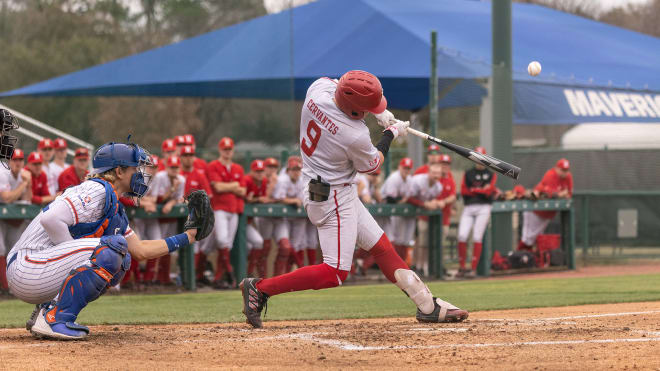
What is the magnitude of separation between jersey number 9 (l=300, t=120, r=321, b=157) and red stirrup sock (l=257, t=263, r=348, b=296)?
72 cm

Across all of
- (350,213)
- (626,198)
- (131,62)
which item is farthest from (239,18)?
(350,213)

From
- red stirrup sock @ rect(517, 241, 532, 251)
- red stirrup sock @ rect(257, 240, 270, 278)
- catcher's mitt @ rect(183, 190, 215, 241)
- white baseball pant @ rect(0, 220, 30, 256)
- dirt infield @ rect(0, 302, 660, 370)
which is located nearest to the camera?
dirt infield @ rect(0, 302, 660, 370)

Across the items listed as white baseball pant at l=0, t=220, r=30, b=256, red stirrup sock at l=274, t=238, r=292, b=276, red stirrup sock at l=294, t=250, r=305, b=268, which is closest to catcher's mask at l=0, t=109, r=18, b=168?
white baseball pant at l=0, t=220, r=30, b=256

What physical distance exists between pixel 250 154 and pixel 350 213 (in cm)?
1224

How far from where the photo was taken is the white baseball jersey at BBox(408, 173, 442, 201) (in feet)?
39.7

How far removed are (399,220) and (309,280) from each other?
22.2 feet

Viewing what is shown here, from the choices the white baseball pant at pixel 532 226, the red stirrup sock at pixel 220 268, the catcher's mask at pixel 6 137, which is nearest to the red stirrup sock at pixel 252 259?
the red stirrup sock at pixel 220 268

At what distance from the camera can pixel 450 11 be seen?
736 inches

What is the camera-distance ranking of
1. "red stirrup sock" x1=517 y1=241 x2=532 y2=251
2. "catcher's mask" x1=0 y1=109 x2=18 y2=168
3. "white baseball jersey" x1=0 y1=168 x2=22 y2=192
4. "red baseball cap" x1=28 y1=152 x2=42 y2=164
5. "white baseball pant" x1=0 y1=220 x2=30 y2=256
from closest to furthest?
"catcher's mask" x1=0 y1=109 x2=18 y2=168, "white baseball jersey" x1=0 y1=168 x2=22 y2=192, "white baseball pant" x1=0 y1=220 x2=30 y2=256, "red baseball cap" x1=28 y1=152 x2=42 y2=164, "red stirrup sock" x1=517 y1=241 x2=532 y2=251

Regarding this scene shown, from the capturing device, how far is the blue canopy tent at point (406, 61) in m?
15.1

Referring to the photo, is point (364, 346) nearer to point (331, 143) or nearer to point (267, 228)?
point (331, 143)

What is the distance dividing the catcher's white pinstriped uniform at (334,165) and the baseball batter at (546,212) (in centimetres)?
831

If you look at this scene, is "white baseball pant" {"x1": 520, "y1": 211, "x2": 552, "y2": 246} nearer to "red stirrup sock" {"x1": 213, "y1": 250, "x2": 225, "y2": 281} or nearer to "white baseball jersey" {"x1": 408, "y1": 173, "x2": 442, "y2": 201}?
"white baseball jersey" {"x1": 408, "y1": 173, "x2": 442, "y2": 201}

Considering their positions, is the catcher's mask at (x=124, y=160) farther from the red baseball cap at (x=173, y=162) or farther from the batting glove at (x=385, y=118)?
the red baseball cap at (x=173, y=162)
